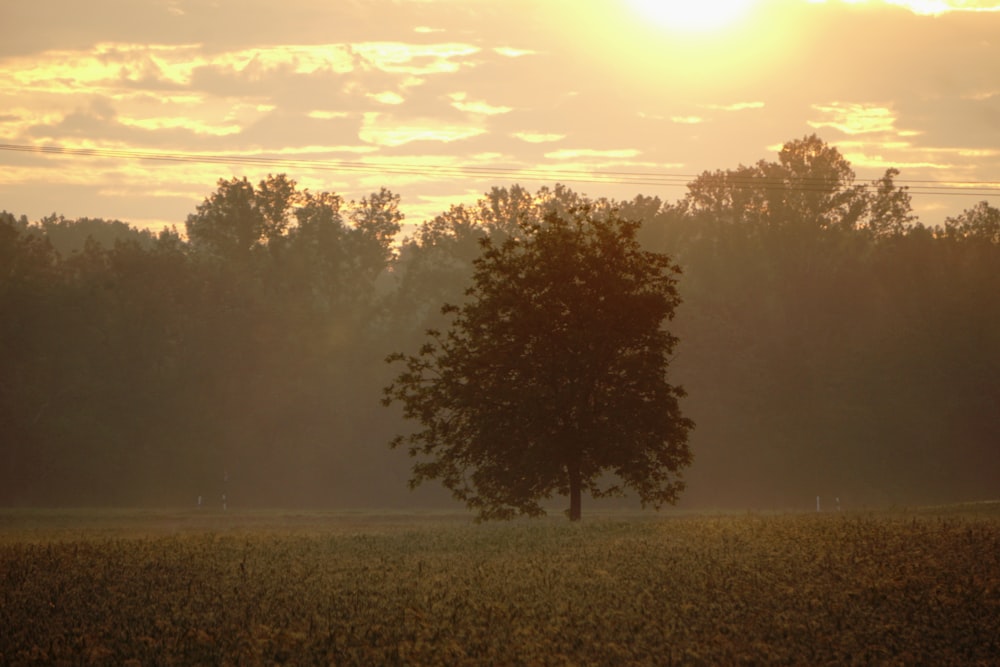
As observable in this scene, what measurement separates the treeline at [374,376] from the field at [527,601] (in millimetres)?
59050

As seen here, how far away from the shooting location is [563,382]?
38.7 meters

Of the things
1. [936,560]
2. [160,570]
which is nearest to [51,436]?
[160,570]

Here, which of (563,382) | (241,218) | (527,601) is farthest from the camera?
(241,218)

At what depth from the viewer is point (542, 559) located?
961 inches

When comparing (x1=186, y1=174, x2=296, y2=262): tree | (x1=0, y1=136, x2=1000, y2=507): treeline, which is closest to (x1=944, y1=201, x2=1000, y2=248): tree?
(x1=0, y1=136, x2=1000, y2=507): treeline

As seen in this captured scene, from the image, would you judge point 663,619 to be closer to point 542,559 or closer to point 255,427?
point 542,559

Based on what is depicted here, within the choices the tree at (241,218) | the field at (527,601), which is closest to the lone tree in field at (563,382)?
the field at (527,601)

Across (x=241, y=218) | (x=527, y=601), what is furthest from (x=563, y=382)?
(x=241, y=218)

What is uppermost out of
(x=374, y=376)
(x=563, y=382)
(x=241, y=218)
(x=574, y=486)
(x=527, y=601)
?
(x=241, y=218)

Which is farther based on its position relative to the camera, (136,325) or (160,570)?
(136,325)

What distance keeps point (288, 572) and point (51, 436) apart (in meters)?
64.5

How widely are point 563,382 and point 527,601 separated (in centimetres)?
1960

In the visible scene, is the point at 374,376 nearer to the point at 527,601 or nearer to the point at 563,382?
the point at 563,382

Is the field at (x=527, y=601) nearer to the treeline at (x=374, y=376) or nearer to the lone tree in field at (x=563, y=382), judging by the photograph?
the lone tree in field at (x=563, y=382)
